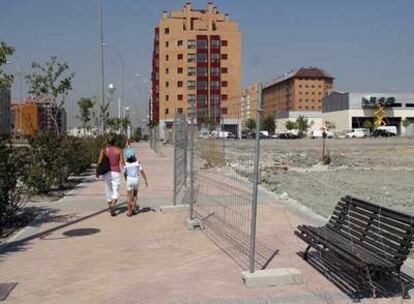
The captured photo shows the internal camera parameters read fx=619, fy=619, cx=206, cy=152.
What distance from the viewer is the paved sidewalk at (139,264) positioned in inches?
256

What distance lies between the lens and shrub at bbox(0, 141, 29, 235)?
10.8 m

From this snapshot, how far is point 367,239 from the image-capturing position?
22.7 feet

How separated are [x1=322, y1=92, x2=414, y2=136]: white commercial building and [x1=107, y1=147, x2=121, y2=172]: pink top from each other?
4988 inches

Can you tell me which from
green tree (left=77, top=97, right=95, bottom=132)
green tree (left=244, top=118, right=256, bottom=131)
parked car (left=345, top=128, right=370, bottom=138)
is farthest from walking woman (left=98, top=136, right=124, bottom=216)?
parked car (left=345, top=128, right=370, bottom=138)

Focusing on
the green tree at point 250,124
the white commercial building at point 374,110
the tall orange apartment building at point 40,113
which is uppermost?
the white commercial building at point 374,110

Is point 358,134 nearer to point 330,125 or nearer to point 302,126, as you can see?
point 302,126

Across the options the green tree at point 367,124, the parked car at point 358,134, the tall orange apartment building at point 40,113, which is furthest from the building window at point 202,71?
the tall orange apartment building at point 40,113

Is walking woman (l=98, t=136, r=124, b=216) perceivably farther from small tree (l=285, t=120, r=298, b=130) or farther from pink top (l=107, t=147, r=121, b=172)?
small tree (l=285, t=120, r=298, b=130)

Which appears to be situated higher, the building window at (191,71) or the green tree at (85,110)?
the building window at (191,71)

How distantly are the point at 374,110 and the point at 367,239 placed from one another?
443 ft

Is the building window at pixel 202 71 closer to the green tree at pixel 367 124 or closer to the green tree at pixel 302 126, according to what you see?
the green tree at pixel 302 126

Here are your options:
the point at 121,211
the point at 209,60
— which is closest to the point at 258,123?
the point at 121,211

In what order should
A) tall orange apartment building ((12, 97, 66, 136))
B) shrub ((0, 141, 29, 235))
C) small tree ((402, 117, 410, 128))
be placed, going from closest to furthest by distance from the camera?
1. shrub ((0, 141, 29, 235))
2. tall orange apartment building ((12, 97, 66, 136))
3. small tree ((402, 117, 410, 128))

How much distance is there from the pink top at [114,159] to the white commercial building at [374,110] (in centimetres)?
12669
